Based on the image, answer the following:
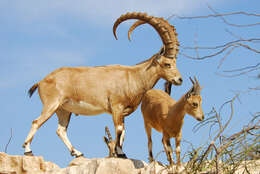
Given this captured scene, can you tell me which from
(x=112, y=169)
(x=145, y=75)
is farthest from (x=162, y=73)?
(x=112, y=169)

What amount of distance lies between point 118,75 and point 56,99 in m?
1.18

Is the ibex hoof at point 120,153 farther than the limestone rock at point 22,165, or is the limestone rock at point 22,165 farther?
the limestone rock at point 22,165

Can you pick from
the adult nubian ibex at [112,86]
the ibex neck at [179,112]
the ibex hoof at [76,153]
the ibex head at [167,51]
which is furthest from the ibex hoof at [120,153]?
the ibex head at [167,51]

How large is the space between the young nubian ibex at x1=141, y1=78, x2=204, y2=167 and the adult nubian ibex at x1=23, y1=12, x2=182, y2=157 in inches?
12.1

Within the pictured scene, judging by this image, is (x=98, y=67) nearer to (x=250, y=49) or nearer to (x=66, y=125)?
(x=66, y=125)

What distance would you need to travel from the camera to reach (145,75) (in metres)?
6.83

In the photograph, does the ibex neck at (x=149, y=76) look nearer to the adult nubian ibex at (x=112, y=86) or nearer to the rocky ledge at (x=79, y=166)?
the adult nubian ibex at (x=112, y=86)

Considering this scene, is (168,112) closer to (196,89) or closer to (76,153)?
(196,89)

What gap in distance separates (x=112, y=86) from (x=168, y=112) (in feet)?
4.13

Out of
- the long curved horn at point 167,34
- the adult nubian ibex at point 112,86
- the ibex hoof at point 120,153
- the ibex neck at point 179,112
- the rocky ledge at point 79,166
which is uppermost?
the long curved horn at point 167,34

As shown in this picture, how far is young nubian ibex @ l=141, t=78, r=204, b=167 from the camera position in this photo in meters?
5.62

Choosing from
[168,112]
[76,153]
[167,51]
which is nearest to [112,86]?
[167,51]

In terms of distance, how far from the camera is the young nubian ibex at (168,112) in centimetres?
562

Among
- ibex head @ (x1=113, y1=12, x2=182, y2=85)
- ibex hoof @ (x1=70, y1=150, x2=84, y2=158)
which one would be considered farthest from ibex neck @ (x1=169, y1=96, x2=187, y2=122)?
ibex hoof @ (x1=70, y1=150, x2=84, y2=158)
